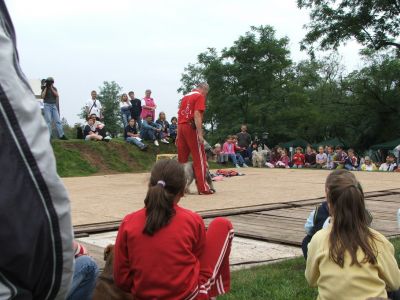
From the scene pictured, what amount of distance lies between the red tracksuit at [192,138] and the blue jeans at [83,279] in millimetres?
5870

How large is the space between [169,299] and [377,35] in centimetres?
2479

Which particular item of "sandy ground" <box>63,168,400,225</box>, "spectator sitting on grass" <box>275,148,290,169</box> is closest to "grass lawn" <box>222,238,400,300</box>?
"sandy ground" <box>63,168,400,225</box>

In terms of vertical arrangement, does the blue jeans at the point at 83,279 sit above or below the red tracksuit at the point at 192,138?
below

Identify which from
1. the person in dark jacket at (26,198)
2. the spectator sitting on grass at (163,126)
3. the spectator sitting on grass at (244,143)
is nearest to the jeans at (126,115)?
the spectator sitting on grass at (163,126)

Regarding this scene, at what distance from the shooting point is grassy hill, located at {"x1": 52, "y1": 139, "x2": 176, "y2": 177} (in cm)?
1512

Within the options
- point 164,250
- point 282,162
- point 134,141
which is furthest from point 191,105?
point 282,162

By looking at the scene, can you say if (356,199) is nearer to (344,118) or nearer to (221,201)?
(221,201)

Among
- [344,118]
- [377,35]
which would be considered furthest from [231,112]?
[377,35]

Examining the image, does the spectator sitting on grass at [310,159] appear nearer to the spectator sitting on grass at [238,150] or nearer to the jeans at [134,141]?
the spectator sitting on grass at [238,150]

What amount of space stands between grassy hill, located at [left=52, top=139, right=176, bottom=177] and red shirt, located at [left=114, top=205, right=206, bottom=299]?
459 inches

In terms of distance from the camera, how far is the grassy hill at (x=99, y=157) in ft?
49.6

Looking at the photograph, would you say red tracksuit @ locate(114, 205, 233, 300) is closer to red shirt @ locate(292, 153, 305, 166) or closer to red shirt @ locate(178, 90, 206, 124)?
red shirt @ locate(178, 90, 206, 124)

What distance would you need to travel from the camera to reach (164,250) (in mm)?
2754

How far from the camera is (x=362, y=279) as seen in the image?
104 inches
